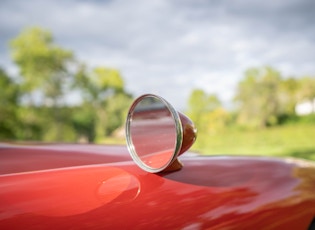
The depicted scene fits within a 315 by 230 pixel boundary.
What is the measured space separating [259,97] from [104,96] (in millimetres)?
19344

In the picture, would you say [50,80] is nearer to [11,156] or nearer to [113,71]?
[113,71]

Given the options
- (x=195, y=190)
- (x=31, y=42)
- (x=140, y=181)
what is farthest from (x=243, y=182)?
(x=31, y=42)

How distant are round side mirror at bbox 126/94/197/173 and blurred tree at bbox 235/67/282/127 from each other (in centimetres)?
3396

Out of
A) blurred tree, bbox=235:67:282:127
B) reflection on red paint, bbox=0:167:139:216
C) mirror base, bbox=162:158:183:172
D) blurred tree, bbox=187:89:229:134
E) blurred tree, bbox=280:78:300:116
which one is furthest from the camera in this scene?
blurred tree, bbox=280:78:300:116

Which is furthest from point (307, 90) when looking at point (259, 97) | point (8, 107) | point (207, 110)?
point (8, 107)

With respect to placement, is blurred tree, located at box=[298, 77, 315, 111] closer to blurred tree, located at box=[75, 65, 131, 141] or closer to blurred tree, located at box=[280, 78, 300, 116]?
blurred tree, located at box=[280, 78, 300, 116]

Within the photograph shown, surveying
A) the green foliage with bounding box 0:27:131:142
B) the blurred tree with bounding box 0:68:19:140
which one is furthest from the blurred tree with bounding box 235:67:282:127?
Answer: the blurred tree with bounding box 0:68:19:140

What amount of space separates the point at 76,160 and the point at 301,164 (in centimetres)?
142

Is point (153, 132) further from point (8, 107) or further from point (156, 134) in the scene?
point (8, 107)

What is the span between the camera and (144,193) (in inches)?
47.8

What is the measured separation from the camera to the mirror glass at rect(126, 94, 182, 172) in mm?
1302

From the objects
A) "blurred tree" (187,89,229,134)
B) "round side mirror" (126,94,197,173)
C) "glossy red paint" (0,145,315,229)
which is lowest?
"blurred tree" (187,89,229,134)

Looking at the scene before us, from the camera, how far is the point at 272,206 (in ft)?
5.25

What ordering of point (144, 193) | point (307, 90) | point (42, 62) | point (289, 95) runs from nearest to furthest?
point (144, 193)
point (42, 62)
point (289, 95)
point (307, 90)
